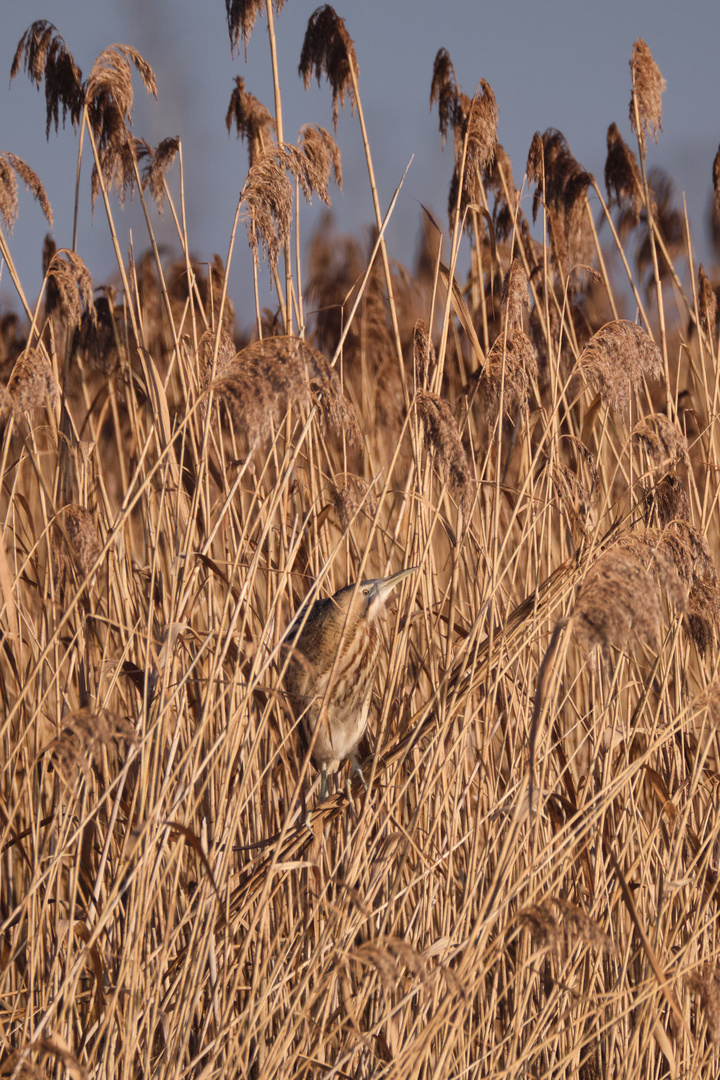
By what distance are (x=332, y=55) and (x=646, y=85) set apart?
80 cm

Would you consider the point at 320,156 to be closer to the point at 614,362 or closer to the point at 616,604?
the point at 614,362

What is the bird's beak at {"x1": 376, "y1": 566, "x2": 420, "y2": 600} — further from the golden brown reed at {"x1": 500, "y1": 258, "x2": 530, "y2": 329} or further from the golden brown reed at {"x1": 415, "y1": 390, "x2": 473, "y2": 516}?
the golden brown reed at {"x1": 500, "y1": 258, "x2": 530, "y2": 329}

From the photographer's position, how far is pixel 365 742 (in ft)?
6.41

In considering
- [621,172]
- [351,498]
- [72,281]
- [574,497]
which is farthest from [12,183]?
[621,172]

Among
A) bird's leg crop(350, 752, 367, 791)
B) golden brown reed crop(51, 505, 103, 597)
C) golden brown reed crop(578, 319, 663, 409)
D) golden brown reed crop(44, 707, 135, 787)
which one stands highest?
golden brown reed crop(578, 319, 663, 409)

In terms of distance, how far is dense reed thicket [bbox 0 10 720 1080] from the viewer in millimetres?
1299

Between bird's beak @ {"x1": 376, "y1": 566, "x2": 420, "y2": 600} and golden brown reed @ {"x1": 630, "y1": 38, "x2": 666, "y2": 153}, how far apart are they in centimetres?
147

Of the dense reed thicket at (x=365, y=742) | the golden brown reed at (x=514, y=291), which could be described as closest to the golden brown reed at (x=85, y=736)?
the dense reed thicket at (x=365, y=742)

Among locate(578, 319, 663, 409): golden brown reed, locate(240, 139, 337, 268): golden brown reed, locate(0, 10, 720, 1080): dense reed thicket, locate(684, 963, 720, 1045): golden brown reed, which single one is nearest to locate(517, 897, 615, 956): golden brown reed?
locate(0, 10, 720, 1080): dense reed thicket

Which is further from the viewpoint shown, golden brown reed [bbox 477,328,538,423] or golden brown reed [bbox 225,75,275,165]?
golden brown reed [bbox 225,75,275,165]

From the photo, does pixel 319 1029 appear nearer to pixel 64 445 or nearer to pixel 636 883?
pixel 636 883

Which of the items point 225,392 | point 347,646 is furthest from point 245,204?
point 347,646

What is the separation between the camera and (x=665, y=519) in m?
1.51

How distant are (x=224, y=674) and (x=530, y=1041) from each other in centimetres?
89
